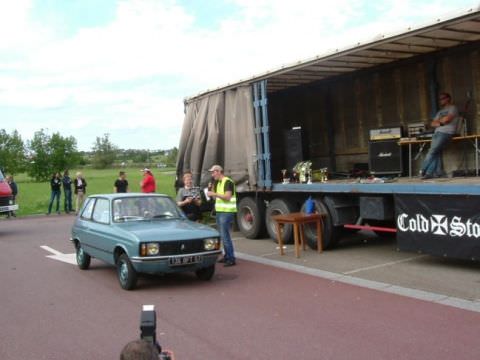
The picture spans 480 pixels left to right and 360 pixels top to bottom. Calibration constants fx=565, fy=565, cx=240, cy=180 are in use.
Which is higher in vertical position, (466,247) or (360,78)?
(360,78)

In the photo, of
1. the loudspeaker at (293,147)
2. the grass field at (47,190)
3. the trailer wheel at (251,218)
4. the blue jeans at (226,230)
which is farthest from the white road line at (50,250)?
the grass field at (47,190)

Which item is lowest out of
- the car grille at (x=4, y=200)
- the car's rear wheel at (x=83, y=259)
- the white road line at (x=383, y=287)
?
the white road line at (x=383, y=287)

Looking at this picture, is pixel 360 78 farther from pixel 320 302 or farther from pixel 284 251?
pixel 320 302

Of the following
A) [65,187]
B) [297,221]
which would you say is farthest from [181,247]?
[65,187]

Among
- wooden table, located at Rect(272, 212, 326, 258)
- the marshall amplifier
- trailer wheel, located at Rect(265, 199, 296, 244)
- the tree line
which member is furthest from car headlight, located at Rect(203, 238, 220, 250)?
the tree line

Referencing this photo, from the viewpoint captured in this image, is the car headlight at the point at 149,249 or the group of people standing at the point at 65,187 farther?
the group of people standing at the point at 65,187

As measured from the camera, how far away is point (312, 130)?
50.4 feet

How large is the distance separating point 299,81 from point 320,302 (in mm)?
7942

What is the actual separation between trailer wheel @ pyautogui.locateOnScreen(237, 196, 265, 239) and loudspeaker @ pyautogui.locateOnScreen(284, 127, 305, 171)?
1478 mm

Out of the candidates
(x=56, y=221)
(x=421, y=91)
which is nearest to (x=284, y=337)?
(x=421, y=91)

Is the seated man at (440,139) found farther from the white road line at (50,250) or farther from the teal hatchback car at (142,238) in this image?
the white road line at (50,250)

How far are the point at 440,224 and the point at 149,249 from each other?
4.29 metres

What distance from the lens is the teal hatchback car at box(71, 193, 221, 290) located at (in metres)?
7.79

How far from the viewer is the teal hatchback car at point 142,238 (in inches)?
307
